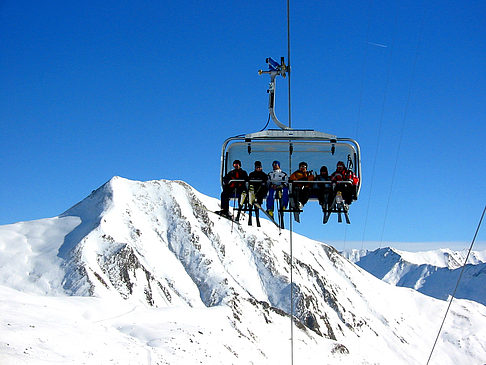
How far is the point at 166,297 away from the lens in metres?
150

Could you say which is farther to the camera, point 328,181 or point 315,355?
point 315,355

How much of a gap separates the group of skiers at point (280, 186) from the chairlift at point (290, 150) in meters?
0.18

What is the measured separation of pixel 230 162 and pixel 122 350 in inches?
1285

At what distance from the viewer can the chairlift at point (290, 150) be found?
20328 mm

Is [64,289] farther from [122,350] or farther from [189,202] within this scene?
[122,350]

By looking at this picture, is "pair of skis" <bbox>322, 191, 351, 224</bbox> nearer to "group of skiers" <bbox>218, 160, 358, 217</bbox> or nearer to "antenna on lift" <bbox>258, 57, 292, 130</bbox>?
"group of skiers" <bbox>218, 160, 358, 217</bbox>

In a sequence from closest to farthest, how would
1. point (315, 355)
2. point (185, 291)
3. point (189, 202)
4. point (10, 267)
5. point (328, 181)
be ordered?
point (328, 181) → point (315, 355) → point (10, 267) → point (185, 291) → point (189, 202)

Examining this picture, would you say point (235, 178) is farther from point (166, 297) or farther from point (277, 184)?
point (166, 297)

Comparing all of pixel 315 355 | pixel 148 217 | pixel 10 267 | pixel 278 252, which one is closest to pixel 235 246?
pixel 278 252

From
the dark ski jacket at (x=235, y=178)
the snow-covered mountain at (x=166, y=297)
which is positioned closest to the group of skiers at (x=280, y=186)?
the dark ski jacket at (x=235, y=178)

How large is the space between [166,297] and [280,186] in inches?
5271

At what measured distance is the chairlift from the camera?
800 inches

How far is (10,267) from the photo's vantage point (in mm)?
139750

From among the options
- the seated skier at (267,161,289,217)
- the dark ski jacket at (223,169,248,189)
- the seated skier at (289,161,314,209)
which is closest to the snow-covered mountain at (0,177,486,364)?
the dark ski jacket at (223,169,248,189)
